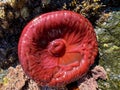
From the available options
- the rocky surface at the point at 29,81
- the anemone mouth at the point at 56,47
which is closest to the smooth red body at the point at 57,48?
the anemone mouth at the point at 56,47

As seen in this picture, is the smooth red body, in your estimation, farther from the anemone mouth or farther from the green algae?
the green algae

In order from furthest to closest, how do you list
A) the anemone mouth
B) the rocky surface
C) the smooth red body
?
the rocky surface
the anemone mouth
the smooth red body

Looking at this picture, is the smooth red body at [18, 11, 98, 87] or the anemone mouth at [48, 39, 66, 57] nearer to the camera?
the smooth red body at [18, 11, 98, 87]

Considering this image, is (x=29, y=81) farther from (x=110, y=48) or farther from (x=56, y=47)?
(x=110, y=48)

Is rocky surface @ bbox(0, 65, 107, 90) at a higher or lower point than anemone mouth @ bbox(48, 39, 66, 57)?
lower

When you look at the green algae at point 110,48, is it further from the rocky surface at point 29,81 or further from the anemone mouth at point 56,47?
the anemone mouth at point 56,47

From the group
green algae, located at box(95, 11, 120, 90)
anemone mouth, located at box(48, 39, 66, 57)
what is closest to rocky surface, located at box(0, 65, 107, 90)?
green algae, located at box(95, 11, 120, 90)
